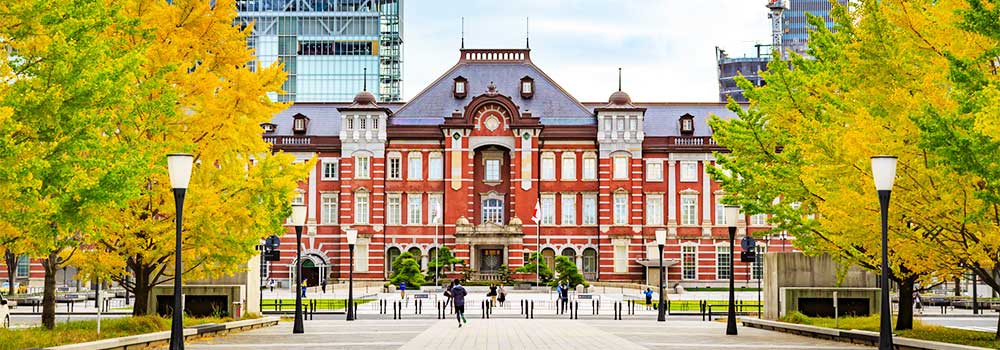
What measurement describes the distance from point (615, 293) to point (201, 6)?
47.3 metres

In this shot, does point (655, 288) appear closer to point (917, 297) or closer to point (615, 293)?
point (615, 293)

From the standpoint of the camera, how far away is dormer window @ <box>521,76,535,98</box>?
283 ft

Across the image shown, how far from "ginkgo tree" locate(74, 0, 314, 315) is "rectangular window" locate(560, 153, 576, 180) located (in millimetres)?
53594

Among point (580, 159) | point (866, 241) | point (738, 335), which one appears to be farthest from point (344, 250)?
point (866, 241)

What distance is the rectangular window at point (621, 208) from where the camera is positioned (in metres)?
84.6

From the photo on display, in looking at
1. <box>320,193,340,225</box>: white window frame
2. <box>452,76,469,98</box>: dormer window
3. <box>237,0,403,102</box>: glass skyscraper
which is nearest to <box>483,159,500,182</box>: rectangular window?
<box>452,76,469,98</box>: dormer window

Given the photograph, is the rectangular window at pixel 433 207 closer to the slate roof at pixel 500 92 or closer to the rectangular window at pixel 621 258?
the slate roof at pixel 500 92

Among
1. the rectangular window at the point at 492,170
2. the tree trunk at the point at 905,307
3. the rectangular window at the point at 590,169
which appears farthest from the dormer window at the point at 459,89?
the tree trunk at the point at 905,307

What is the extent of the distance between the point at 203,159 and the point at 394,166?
55.0 m

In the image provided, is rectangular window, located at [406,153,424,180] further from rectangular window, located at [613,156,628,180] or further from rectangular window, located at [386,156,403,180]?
rectangular window, located at [613,156,628,180]

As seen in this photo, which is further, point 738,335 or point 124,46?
point 738,335

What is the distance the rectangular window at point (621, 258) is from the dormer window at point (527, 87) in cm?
1195

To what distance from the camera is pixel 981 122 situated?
19.6 meters

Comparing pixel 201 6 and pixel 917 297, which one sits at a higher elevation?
pixel 201 6
